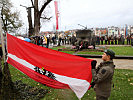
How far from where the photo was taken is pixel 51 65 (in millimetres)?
4289

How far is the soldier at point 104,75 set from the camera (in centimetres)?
267

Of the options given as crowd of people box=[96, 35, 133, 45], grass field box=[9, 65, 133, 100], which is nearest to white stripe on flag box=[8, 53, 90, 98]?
grass field box=[9, 65, 133, 100]

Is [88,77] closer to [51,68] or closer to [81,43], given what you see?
[51,68]

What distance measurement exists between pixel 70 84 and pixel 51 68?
79cm

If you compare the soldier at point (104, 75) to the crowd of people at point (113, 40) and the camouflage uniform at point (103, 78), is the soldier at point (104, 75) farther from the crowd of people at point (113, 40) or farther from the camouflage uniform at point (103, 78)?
the crowd of people at point (113, 40)

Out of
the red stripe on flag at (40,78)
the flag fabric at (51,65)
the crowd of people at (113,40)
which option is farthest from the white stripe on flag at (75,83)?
the crowd of people at (113,40)

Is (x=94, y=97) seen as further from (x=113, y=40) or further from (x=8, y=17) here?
(x=8, y=17)

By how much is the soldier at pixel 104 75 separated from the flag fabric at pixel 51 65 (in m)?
0.80

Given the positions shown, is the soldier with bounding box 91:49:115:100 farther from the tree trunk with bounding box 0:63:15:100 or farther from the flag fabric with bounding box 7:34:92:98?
the tree trunk with bounding box 0:63:15:100

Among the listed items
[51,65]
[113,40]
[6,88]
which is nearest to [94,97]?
[51,65]

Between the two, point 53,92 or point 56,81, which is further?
point 53,92

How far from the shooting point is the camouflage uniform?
2666mm

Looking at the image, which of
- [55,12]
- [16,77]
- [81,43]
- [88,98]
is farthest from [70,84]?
[55,12]

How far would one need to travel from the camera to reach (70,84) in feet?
13.1
